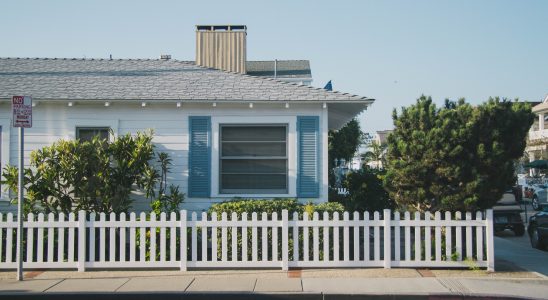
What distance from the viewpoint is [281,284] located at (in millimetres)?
7910

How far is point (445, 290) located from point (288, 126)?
5.08 metres

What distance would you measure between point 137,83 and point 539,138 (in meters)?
39.4

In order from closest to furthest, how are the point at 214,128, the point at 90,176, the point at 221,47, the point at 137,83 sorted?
the point at 90,176 → the point at 214,128 → the point at 137,83 → the point at 221,47

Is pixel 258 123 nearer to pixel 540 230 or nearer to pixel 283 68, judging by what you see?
pixel 540 230

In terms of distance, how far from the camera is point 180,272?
8.86m

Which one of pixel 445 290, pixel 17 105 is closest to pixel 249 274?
pixel 445 290

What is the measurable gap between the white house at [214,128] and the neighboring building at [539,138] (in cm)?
3276

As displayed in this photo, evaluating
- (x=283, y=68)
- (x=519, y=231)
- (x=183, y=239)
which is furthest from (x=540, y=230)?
(x=283, y=68)

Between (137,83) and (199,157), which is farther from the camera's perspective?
(137,83)

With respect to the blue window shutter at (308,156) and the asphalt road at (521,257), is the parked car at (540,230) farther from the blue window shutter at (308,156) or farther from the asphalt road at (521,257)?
the blue window shutter at (308,156)

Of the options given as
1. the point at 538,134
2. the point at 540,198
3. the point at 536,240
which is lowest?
the point at 536,240

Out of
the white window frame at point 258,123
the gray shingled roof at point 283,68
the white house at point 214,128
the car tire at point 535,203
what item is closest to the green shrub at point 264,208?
the white window frame at point 258,123

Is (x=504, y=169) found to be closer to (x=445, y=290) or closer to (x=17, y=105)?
(x=445, y=290)

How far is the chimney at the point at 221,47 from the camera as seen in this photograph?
14553 mm
